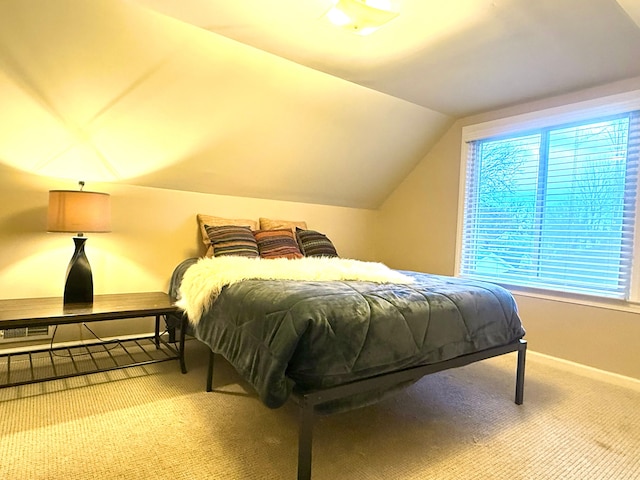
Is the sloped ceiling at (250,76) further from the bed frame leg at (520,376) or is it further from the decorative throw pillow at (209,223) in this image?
the bed frame leg at (520,376)

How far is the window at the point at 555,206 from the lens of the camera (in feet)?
8.93

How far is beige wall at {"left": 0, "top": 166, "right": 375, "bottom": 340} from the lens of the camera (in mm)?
2592

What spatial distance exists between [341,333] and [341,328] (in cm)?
2

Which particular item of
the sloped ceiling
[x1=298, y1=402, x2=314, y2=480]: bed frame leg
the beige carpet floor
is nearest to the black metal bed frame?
[x1=298, y1=402, x2=314, y2=480]: bed frame leg

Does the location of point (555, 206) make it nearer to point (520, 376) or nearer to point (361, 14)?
point (520, 376)

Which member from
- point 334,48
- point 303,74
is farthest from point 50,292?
point 334,48

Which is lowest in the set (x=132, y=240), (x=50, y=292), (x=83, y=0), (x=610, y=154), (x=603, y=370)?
(x=603, y=370)

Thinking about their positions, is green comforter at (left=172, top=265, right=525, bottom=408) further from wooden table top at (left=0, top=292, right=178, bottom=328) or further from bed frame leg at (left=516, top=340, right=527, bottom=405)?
wooden table top at (left=0, top=292, right=178, bottom=328)

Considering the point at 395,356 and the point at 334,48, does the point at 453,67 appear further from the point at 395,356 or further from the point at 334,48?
the point at 395,356

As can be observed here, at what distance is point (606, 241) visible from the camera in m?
2.78

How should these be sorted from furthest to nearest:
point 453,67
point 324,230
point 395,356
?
1. point 324,230
2. point 453,67
3. point 395,356

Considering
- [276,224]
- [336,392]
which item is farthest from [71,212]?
[336,392]

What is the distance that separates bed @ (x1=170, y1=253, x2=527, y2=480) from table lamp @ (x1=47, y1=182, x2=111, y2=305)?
786mm

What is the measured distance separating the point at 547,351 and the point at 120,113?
367 cm
